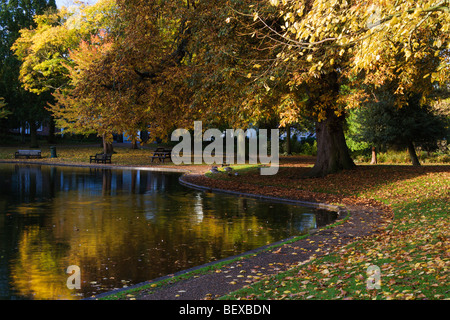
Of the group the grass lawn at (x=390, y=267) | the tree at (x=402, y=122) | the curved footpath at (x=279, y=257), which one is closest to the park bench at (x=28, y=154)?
the tree at (x=402, y=122)

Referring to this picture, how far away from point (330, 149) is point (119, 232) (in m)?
15.4

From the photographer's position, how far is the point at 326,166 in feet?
82.8

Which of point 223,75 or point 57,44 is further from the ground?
point 57,44

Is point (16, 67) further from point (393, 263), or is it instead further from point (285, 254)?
point (393, 263)

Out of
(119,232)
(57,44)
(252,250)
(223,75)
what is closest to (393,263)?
(252,250)

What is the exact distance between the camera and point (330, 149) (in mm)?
25359

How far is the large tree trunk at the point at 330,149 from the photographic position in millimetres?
25109

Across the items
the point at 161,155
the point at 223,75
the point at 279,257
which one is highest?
the point at 223,75

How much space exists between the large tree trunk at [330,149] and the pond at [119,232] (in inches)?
268

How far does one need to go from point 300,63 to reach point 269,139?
35.8 m

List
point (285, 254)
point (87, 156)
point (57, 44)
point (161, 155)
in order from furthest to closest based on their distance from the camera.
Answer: point (57, 44) < point (87, 156) < point (161, 155) < point (285, 254)

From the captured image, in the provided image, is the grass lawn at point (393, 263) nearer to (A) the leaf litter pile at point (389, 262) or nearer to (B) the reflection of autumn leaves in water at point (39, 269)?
(A) the leaf litter pile at point (389, 262)
